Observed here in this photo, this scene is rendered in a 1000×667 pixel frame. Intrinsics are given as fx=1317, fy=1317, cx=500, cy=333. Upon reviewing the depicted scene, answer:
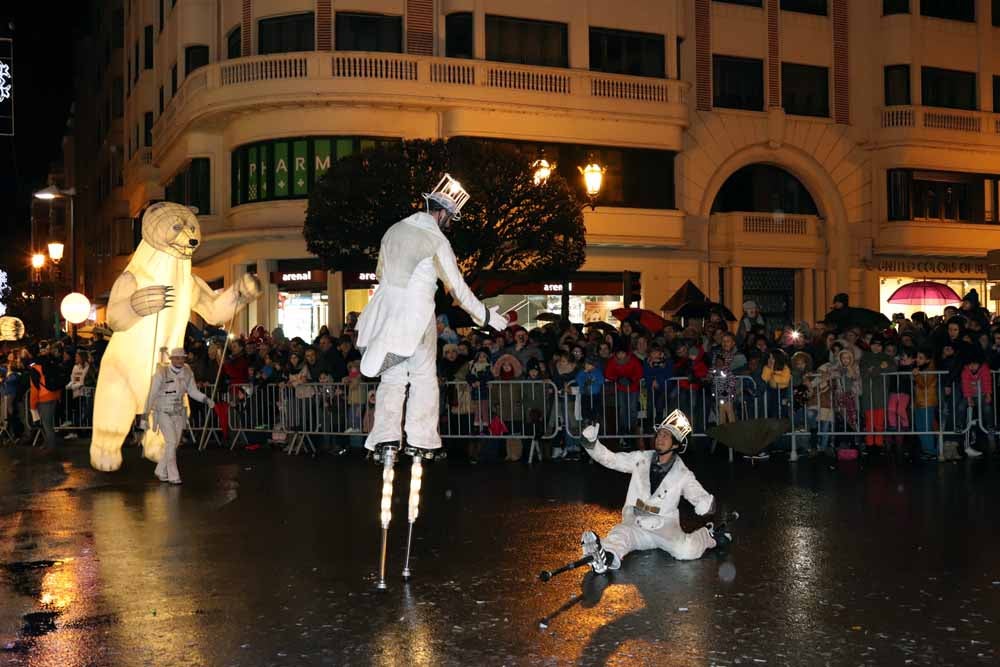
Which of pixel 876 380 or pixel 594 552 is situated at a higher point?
pixel 876 380

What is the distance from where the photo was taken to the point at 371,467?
1550 centimetres

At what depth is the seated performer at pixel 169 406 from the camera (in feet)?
44.8

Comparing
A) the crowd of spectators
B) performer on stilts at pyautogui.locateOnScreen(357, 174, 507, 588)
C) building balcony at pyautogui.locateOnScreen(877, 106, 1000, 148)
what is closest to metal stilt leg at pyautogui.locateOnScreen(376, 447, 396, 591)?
performer on stilts at pyautogui.locateOnScreen(357, 174, 507, 588)

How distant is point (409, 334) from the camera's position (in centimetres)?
786

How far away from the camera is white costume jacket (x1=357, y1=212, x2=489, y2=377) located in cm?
784

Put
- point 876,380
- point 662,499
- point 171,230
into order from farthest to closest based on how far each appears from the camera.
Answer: point 876,380 < point 171,230 < point 662,499

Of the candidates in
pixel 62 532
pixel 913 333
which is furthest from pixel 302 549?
pixel 913 333

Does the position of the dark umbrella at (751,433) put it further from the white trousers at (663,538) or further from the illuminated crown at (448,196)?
the illuminated crown at (448,196)

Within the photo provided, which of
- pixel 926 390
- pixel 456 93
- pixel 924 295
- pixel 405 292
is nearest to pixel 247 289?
pixel 405 292

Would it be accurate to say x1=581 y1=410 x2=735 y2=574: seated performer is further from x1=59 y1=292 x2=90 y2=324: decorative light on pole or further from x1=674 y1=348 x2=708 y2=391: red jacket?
x1=59 y1=292 x2=90 y2=324: decorative light on pole

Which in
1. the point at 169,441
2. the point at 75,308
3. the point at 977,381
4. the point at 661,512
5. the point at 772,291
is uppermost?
the point at 772,291

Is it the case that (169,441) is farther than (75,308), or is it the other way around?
(75,308)

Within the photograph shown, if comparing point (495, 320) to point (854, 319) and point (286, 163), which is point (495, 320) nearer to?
point (854, 319)

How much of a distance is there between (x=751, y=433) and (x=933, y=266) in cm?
2559
